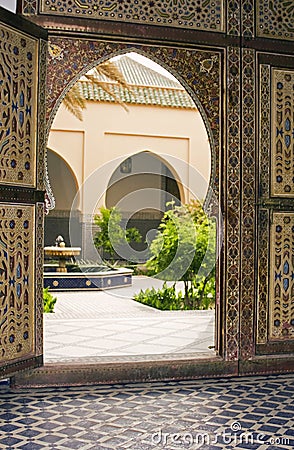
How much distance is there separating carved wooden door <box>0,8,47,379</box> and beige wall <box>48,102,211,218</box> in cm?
812

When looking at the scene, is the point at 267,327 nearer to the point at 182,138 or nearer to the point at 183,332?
the point at 183,332

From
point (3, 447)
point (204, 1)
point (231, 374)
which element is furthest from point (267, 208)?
point (3, 447)

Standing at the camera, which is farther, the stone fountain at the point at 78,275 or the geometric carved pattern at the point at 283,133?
the stone fountain at the point at 78,275

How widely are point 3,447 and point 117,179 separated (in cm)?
1064

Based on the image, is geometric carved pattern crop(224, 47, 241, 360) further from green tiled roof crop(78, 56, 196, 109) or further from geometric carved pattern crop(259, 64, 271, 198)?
green tiled roof crop(78, 56, 196, 109)

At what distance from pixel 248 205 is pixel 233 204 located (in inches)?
3.9

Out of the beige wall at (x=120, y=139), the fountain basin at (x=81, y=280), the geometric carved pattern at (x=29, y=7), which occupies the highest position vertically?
the beige wall at (x=120, y=139)

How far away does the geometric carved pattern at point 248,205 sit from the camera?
13.0ft

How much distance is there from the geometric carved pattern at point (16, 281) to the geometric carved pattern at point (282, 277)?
4.87ft

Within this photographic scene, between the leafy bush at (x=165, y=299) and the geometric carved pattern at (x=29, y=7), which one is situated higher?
the geometric carved pattern at (x=29, y=7)

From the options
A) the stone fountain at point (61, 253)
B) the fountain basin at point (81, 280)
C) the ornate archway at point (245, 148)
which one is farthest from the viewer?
the stone fountain at point (61, 253)

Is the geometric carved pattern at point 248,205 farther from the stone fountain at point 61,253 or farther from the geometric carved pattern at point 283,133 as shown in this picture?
the stone fountain at point 61,253

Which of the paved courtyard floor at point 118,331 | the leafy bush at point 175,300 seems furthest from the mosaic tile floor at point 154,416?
the leafy bush at point 175,300

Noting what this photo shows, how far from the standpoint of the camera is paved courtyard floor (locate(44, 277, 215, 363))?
4855mm
